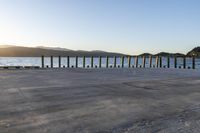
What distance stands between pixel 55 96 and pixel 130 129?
158 inches

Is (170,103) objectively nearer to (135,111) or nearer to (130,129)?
(135,111)

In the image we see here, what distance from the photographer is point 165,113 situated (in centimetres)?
604

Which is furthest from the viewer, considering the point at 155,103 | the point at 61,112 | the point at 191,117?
the point at 155,103

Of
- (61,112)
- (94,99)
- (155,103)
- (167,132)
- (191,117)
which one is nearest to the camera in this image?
(167,132)

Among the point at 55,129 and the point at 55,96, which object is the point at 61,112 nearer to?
the point at 55,129

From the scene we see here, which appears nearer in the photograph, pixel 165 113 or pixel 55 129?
pixel 55 129

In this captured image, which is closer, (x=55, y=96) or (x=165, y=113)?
(x=165, y=113)

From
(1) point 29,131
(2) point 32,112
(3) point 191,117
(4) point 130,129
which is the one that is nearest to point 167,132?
(4) point 130,129

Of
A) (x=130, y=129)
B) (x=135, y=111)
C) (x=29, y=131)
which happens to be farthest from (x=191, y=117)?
(x=29, y=131)

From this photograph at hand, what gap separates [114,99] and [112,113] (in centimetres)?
181

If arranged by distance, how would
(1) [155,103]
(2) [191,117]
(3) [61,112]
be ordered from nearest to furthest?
(2) [191,117]
(3) [61,112]
(1) [155,103]

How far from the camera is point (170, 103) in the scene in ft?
23.8

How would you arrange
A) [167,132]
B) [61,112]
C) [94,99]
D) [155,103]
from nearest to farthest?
1. [167,132]
2. [61,112]
3. [155,103]
4. [94,99]

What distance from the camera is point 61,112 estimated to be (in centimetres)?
601
